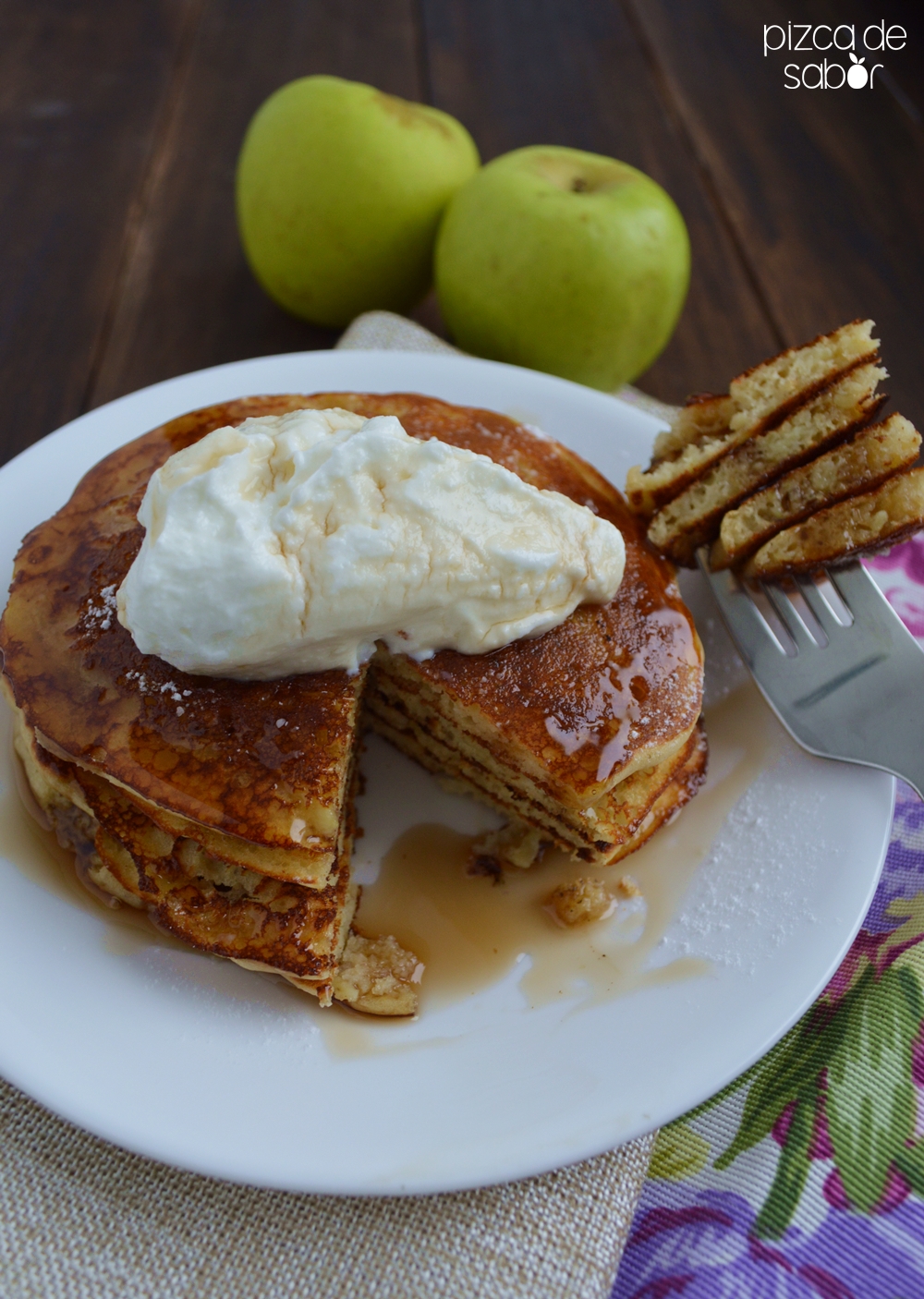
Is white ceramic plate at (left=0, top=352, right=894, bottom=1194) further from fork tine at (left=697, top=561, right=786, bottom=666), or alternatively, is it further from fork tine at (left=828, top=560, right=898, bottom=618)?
fork tine at (left=828, top=560, right=898, bottom=618)

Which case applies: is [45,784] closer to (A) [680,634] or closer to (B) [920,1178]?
(A) [680,634]

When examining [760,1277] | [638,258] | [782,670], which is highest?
[638,258]

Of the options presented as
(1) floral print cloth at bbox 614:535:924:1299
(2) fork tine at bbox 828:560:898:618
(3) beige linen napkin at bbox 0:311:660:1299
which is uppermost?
(2) fork tine at bbox 828:560:898:618

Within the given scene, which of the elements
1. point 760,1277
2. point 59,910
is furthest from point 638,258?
point 760,1277

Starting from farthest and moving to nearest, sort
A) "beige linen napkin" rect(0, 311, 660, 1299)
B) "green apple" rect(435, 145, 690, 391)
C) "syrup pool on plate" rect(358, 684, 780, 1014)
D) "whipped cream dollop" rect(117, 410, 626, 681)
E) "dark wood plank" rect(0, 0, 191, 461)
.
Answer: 1. "dark wood plank" rect(0, 0, 191, 461)
2. "green apple" rect(435, 145, 690, 391)
3. "syrup pool on plate" rect(358, 684, 780, 1014)
4. "whipped cream dollop" rect(117, 410, 626, 681)
5. "beige linen napkin" rect(0, 311, 660, 1299)

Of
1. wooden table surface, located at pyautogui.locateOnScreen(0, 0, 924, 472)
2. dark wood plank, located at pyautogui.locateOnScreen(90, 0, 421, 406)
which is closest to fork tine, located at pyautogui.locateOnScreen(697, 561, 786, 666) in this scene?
wooden table surface, located at pyautogui.locateOnScreen(0, 0, 924, 472)

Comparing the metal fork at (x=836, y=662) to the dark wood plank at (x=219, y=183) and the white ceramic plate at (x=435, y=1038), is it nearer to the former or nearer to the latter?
the white ceramic plate at (x=435, y=1038)

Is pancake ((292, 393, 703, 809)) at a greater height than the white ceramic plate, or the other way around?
pancake ((292, 393, 703, 809))

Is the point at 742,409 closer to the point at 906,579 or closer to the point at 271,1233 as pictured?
the point at 906,579
